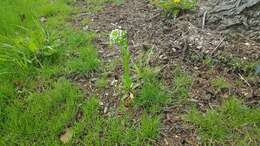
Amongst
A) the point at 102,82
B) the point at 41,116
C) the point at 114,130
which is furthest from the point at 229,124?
the point at 41,116

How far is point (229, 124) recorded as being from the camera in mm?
2455

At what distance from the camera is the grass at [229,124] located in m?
2.35

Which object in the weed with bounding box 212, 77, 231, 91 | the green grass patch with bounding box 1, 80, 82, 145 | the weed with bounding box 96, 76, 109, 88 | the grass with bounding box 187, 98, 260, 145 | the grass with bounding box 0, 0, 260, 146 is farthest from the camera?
the weed with bounding box 96, 76, 109, 88

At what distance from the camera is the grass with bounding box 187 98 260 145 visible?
2.35 meters

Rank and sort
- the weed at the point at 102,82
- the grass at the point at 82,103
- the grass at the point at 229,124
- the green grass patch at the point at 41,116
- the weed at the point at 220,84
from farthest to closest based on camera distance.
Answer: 1. the weed at the point at 102,82
2. the weed at the point at 220,84
3. the green grass patch at the point at 41,116
4. the grass at the point at 82,103
5. the grass at the point at 229,124

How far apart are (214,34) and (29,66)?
218 cm

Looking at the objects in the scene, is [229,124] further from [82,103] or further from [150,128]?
[82,103]

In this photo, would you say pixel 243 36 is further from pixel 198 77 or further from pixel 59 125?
pixel 59 125

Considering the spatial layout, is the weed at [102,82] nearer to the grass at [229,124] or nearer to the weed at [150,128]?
the weed at [150,128]

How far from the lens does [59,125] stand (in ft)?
8.64

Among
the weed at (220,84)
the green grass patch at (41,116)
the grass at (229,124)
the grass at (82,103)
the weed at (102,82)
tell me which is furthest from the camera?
the weed at (102,82)

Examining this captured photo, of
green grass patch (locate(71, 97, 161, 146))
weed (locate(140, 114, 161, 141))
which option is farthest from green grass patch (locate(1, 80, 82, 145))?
weed (locate(140, 114, 161, 141))

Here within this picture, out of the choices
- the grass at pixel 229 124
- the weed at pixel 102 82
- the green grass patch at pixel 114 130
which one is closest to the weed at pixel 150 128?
the green grass patch at pixel 114 130

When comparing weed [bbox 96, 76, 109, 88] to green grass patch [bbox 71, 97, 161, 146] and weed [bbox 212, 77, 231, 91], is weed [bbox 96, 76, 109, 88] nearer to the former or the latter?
green grass patch [bbox 71, 97, 161, 146]
